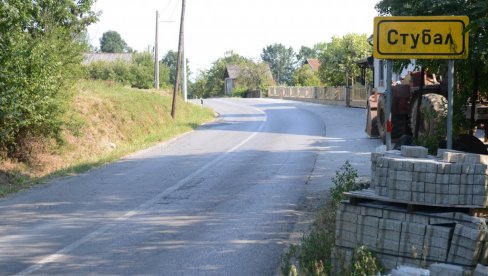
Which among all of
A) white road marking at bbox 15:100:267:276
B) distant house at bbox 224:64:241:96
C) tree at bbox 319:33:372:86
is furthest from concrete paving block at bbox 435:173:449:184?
distant house at bbox 224:64:241:96

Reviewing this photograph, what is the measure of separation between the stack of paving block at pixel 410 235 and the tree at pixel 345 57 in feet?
158

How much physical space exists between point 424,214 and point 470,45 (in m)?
4.06

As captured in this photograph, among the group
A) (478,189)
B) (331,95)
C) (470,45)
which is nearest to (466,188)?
(478,189)

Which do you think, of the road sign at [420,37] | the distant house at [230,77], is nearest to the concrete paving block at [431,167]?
the road sign at [420,37]

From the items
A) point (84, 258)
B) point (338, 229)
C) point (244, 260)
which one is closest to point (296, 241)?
point (244, 260)

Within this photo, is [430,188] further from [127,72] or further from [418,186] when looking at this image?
[127,72]

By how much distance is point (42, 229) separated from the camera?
10.2 m

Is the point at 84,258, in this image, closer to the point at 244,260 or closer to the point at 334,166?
the point at 244,260

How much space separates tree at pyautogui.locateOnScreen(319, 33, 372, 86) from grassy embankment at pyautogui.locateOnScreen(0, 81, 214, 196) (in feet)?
65.1

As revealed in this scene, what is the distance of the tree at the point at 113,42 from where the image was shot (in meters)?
147

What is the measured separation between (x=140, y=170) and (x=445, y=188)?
1185 cm

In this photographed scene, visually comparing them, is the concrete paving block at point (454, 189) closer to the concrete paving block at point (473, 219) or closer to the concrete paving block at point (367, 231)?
the concrete paving block at point (473, 219)

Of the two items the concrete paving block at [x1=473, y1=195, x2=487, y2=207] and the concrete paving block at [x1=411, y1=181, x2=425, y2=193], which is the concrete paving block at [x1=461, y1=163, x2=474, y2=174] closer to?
the concrete paving block at [x1=473, y1=195, x2=487, y2=207]

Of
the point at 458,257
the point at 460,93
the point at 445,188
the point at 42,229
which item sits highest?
the point at 460,93
